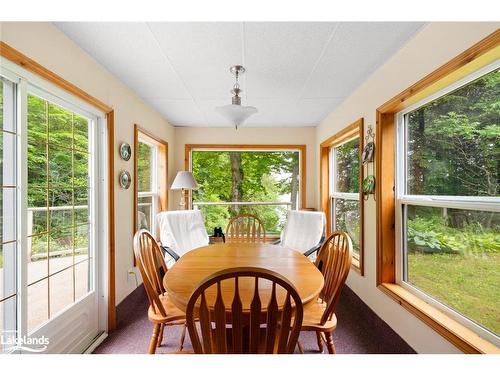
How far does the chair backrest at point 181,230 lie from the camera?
2.70 m

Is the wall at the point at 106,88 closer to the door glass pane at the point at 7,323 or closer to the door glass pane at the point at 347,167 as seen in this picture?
the door glass pane at the point at 7,323

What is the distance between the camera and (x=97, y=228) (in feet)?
6.70

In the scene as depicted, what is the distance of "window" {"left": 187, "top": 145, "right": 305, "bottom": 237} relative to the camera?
4.14 metres

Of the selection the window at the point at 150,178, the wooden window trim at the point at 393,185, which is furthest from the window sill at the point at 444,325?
the window at the point at 150,178

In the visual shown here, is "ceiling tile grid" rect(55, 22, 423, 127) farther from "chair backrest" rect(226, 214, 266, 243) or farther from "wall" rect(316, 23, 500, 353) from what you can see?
"chair backrest" rect(226, 214, 266, 243)

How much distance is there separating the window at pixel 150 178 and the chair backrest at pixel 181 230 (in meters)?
0.39

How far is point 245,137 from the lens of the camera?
4012 millimetres

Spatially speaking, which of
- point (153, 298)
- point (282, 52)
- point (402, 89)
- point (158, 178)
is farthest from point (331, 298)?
point (158, 178)

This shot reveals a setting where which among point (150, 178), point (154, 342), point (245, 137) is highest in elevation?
point (245, 137)

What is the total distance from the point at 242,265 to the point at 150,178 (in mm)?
2315

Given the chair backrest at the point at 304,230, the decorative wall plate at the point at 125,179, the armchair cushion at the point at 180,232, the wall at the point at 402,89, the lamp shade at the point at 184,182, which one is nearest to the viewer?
the wall at the point at 402,89

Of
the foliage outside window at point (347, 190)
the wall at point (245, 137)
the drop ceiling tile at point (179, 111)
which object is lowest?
the foliage outside window at point (347, 190)

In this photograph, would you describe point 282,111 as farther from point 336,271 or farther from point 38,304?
point 38,304
